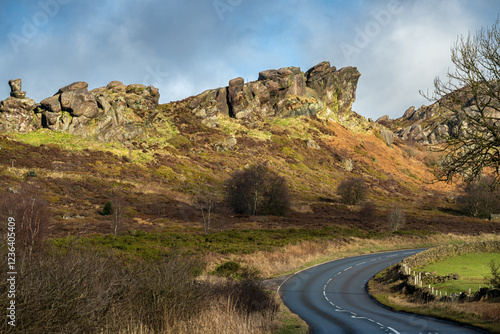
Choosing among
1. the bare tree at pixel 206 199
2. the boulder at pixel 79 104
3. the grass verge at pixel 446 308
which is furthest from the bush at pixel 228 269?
the boulder at pixel 79 104

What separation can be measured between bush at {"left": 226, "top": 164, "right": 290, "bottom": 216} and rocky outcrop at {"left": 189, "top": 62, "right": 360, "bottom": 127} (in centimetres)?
6945

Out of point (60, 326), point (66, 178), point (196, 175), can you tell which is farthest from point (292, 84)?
point (60, 326)

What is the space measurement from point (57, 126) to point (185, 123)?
43.9 meters

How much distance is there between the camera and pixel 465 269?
30.7m

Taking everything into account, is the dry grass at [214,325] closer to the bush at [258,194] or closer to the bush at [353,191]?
the bush at [258,194]

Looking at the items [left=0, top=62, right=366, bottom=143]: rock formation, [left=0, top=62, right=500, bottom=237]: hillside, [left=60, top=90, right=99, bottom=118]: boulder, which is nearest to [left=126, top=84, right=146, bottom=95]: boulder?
[left=0, top=62, right=366, bottom=143]: rock formation

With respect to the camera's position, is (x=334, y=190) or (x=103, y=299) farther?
(x=334, y=190)

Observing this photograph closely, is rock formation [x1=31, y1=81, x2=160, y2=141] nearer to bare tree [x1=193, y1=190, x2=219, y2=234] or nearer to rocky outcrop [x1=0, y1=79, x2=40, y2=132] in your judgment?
rocky outcrop [x1=0, y1=79, x2=40, y2=132]

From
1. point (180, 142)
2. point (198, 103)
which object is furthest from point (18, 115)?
point (198, 103)

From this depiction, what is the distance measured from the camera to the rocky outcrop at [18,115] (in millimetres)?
84500

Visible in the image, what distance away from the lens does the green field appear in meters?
23.2

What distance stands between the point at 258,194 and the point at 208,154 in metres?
45.5

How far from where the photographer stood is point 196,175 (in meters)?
83.6

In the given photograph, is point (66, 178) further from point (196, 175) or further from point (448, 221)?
point (448, 221)
